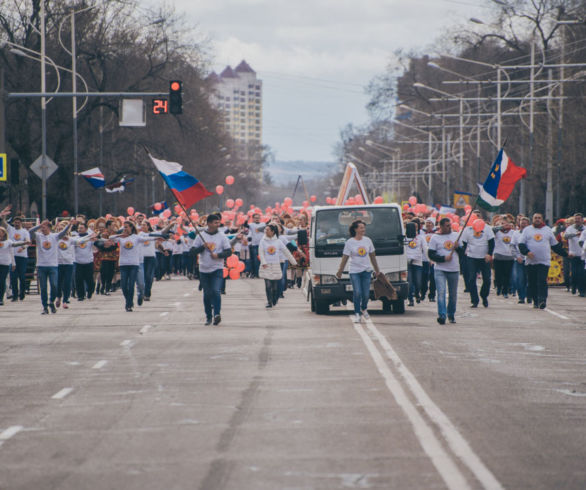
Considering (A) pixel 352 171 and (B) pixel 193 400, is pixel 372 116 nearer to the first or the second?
(A) pixel 352 171

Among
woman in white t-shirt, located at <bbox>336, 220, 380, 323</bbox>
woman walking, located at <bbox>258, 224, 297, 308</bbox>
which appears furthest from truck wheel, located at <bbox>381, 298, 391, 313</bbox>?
woman in white t-shirt, located at <bbox>336, 220, 380, 323</bbox>

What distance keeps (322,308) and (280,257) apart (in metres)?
3.46

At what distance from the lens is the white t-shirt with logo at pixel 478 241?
23734 millimetres

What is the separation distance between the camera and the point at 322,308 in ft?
70.4

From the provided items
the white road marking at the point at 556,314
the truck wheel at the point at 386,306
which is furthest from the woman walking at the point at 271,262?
the white road marking at the point at 556,314

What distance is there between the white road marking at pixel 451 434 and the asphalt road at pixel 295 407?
1 centimetres

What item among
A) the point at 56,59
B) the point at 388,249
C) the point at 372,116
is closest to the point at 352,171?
the point at 388,249

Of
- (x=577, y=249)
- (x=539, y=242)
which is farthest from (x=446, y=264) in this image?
(x=577, y=249)

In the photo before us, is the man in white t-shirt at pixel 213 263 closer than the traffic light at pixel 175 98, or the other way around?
the man in white t-shirt at pixel 213 263

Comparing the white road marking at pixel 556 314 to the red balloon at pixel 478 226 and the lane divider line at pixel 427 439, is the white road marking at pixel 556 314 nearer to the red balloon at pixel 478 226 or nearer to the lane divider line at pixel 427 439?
the red balloon at pixel 478 226

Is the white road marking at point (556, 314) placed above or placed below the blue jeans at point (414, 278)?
below

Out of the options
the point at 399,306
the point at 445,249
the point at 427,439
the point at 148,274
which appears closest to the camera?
the point at 427,439

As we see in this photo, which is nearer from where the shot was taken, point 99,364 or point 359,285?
point 99,364

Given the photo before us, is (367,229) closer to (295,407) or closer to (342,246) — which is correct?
(342,246)
